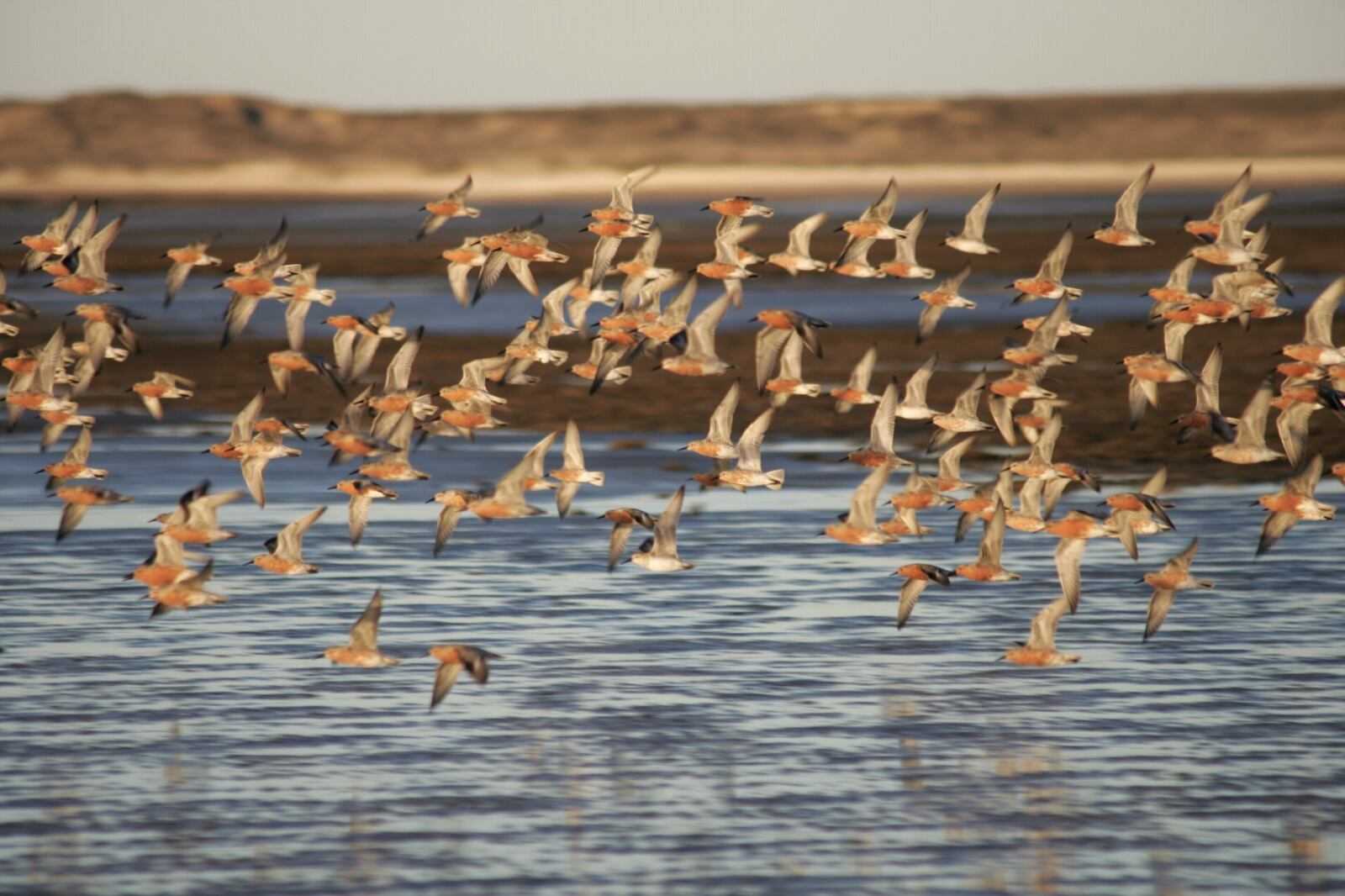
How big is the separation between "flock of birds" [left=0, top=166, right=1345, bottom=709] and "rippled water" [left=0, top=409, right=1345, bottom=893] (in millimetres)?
880

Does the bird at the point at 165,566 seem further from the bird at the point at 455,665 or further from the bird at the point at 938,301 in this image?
the bird at the point at 938,301

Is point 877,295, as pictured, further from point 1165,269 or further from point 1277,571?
point 1277,571

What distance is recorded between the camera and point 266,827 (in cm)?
1658

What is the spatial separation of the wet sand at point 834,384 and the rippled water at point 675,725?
6.17 meters

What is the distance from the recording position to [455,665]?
61.7 feet

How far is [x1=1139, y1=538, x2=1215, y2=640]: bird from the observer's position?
2138cm

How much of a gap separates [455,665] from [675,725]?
2.24 meters

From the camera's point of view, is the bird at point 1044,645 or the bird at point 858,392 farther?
the bird at point 858,392

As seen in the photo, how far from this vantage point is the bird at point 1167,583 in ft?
70.1

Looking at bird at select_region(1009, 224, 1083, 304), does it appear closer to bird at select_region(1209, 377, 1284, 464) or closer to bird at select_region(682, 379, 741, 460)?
bird at select_region(1209, 377, 1284, 464)

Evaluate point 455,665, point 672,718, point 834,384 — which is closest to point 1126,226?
point 672,718

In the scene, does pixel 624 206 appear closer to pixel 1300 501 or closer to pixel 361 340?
pixel 361 340

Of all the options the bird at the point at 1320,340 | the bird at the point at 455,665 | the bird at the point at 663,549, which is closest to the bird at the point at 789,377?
the bird at the point at 663,549

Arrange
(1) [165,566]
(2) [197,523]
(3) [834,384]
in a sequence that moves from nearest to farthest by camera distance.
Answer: (1) [165,566] < (2) [197,523] < (3) [834,384]
